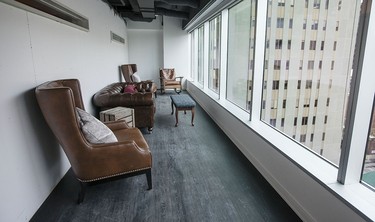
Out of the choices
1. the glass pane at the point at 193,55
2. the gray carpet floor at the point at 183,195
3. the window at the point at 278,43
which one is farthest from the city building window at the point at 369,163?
the glass pane at the point at 193,55

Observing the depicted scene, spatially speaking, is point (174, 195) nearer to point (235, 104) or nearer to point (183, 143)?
point (183, 143)

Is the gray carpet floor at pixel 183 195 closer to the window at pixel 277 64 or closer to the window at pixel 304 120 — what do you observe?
the window at pixel 304 120

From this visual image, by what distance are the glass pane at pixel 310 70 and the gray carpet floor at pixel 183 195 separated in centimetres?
70

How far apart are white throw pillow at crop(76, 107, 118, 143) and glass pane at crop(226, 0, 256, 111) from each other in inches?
85.3

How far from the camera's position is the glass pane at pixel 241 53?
3.73 metres

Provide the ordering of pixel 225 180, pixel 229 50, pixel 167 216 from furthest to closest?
1. pixel 229 50
2. pixel 225 180
3. pixel 167 216

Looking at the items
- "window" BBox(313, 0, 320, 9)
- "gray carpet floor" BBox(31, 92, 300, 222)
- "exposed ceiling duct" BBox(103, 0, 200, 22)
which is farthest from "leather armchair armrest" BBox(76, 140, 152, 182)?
"exposed ceiling duct" BBox(103, 0, 200, 22)

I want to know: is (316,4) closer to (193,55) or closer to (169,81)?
(169,81)

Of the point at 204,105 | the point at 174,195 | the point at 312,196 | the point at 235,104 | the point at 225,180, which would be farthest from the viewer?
the point at 204,105

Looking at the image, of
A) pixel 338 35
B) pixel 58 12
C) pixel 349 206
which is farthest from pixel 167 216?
pixel 58 12

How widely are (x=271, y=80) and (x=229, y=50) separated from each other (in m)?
1.81

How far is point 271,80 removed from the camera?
313 centimetres

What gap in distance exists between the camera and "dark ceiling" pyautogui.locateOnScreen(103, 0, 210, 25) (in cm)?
524

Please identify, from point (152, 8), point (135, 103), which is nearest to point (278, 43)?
point (135, 103)
